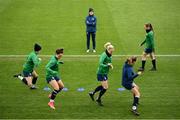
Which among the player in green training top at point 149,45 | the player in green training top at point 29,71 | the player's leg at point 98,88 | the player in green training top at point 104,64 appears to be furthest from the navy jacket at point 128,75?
the player in green training top at point 149,45

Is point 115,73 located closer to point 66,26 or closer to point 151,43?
point 151,43

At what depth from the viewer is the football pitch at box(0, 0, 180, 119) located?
50.5 ft

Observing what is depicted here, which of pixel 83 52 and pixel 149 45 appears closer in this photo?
pixel 149 45

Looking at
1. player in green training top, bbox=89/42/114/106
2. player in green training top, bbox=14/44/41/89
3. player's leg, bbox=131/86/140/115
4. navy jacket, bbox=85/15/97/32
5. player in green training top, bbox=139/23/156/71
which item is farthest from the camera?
navy jacket, bbox=85/15/97/32

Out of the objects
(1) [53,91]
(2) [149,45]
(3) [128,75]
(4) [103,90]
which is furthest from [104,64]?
(2) [149,45]

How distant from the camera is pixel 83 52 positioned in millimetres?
21781

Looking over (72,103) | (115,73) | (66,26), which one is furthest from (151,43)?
(66,26)

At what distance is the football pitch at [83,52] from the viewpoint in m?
15.4

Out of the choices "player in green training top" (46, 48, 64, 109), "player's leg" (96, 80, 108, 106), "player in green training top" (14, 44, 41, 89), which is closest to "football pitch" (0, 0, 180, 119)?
"player's leg" (96, 80, 108, 106)

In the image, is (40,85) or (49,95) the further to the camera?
(40,85)

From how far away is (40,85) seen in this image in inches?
689

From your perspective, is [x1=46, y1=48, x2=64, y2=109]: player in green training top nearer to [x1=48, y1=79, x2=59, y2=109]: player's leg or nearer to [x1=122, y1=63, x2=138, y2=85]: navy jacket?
[x1=48, y1=79, x2=59, y2=109]: player's leg

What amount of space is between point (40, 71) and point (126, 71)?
18.2ft

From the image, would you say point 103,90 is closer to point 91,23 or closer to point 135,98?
point 135,98
